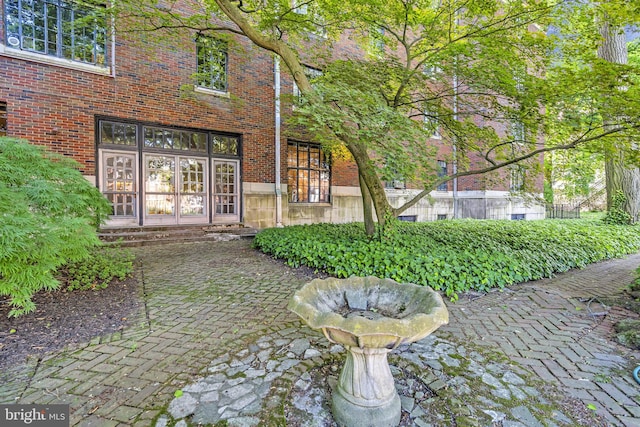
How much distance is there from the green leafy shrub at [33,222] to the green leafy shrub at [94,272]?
741 millimetres

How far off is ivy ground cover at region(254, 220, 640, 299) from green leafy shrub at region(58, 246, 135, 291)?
2737mm

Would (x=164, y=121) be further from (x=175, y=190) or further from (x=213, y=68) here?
(x=213, y=68)

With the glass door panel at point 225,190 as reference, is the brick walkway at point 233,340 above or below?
below

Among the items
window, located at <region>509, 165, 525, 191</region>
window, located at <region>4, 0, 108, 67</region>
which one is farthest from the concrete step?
window, located at <region>509, 165, 525, 191</region>

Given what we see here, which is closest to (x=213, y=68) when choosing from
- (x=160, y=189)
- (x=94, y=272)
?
(x=160, y=189)

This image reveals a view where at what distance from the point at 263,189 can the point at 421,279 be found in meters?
6.59

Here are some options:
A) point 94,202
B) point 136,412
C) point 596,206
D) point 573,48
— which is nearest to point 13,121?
point 94,202

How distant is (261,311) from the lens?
3.67 m

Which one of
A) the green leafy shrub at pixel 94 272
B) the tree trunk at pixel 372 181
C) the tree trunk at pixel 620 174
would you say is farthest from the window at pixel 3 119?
the tree trunk at pixel 620 174

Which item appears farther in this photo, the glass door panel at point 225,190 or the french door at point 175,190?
the glass door panel at point 225,190

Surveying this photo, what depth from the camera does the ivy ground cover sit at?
182 inches

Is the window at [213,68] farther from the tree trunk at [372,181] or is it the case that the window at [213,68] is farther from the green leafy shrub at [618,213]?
the green leafy shrub at [618,213]

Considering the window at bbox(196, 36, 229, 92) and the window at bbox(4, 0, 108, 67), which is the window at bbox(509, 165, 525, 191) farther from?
the window at bbox(4, 0, 108, 67)

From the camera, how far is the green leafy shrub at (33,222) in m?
2.53
